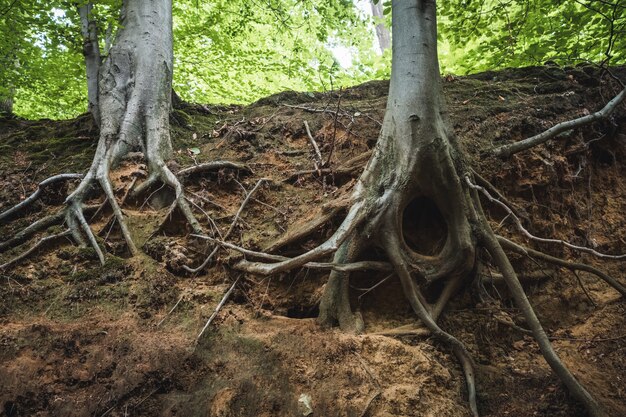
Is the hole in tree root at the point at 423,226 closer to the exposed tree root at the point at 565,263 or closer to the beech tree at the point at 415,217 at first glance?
the beech tree at the point at 415,217

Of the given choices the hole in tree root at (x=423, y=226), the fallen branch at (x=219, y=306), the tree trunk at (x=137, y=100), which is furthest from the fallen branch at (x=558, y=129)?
the tree trunk at (x=137, y=100)

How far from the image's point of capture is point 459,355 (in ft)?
9.02

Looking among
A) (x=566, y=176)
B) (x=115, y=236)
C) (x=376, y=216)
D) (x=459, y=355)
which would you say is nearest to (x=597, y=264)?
(x=566, y=176)

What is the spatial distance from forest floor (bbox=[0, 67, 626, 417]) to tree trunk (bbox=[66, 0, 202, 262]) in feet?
0.64

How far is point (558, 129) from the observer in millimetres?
3434

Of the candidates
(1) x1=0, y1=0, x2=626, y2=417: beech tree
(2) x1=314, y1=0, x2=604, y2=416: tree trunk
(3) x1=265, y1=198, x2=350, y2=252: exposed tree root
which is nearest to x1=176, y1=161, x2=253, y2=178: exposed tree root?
(1) x1=0, y1=0, x2=626, y2=417: beech tree

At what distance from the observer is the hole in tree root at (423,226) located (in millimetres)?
3402

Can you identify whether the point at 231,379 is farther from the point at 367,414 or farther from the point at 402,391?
the point at 402,391

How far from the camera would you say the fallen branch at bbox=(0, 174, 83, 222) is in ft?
12.0

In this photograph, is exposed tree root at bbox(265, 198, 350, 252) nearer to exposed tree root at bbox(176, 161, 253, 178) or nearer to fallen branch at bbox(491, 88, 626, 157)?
exposed tree root at bbox(176, 161, 253, 178)

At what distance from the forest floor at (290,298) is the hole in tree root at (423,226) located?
0.48 meters

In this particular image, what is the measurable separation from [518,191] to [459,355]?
2.02 meters

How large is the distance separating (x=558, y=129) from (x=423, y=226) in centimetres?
153

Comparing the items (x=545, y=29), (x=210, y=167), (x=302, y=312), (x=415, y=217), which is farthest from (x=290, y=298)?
(x=545, y=29)
